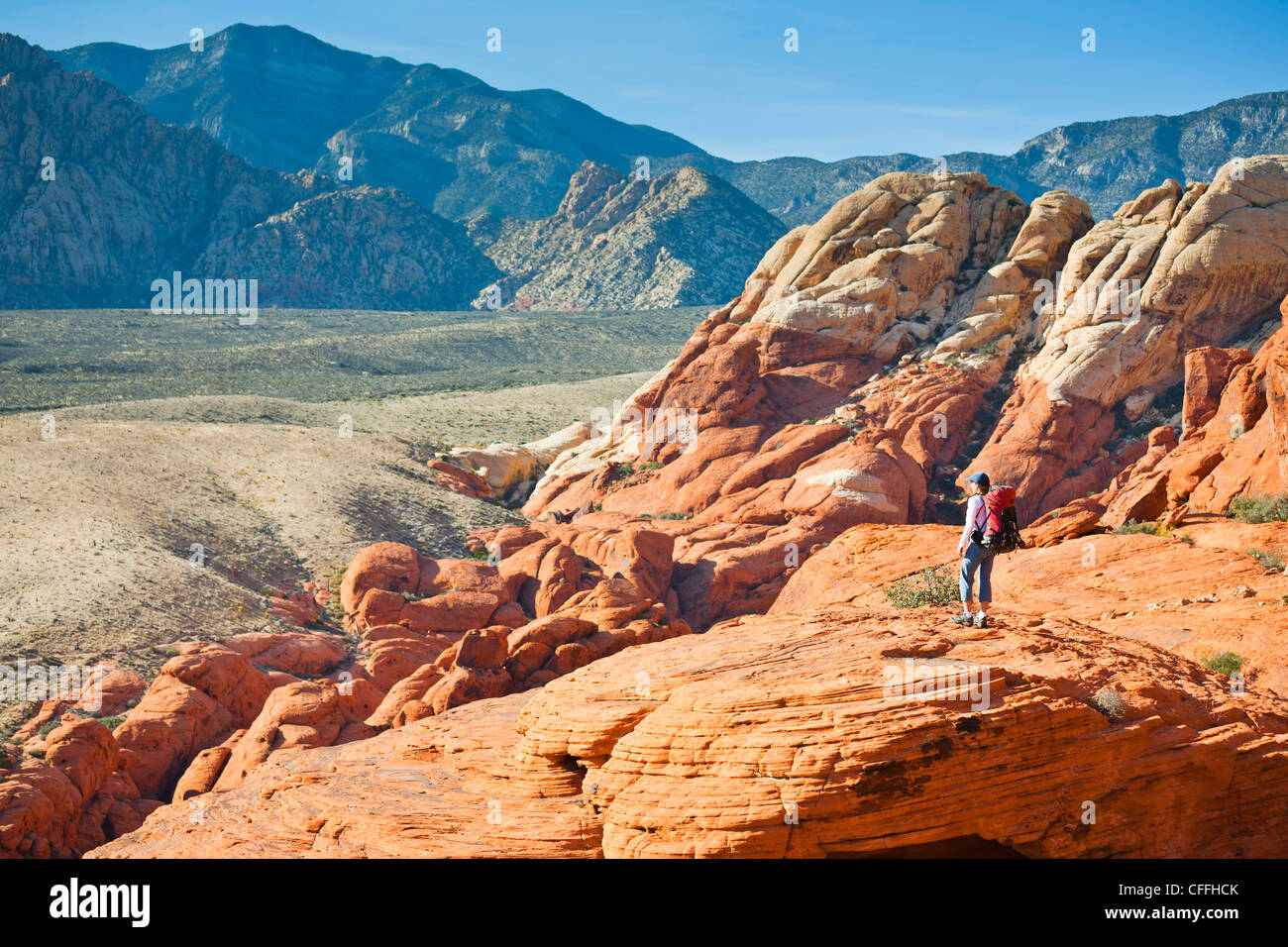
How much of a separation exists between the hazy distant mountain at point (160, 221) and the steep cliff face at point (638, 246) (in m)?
14.0

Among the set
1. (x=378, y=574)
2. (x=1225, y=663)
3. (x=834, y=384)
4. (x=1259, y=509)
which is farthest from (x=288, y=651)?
(x=834, y=384)

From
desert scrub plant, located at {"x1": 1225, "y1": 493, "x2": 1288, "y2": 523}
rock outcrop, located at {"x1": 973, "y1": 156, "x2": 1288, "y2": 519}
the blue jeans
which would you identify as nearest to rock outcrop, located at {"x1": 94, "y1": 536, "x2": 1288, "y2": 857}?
the blue jeans

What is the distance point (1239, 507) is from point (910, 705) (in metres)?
14.4

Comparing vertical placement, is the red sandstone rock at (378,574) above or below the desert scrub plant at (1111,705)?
below

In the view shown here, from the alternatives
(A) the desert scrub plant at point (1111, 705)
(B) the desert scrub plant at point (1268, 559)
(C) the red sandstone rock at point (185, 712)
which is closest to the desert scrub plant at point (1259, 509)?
(B) the desert scrub plant at point (1268, 559)

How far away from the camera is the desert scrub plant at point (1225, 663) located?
602 inches

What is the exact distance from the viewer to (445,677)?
72.3 feet

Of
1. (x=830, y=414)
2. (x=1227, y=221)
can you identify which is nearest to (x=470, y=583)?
(x=830, y=414)

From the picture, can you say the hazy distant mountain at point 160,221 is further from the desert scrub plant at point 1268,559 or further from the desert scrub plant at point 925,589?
the desert scrub plant at point 1268,559

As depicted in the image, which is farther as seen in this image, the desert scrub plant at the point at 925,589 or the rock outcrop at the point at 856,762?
the desert scrub plant at the point at 925,589

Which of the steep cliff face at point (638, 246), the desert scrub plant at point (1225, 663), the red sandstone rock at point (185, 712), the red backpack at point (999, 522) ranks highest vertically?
the steep cliff face at point (638, 246)

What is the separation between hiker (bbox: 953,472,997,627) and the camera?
535 inches

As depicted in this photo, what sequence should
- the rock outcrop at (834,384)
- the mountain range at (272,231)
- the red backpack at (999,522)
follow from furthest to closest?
the mountain range at (272,231), the rock outcrop at (834,384), the red backpack at (999,522)
